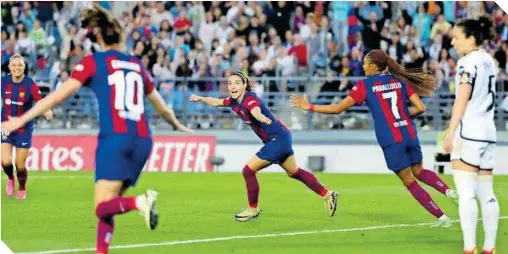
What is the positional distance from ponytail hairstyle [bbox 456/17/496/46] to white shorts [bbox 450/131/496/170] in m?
0.80

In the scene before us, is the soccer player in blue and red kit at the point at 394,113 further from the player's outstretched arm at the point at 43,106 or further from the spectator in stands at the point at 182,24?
the spectator in stands at the point at 182,24

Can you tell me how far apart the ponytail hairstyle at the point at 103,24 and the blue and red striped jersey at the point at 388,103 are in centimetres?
429

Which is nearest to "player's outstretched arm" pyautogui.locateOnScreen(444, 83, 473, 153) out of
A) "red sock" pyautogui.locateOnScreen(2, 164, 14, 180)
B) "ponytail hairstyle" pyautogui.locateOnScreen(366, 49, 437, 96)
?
"ponytail hairstyle" pyautogui.locateOnScreen(366, 49, 437, 96)

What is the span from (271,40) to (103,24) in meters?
17.2

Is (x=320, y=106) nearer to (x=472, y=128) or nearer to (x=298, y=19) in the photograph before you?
(x=472, y=128)

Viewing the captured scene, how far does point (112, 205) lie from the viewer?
8953 mm

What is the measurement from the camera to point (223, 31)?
26859 mm

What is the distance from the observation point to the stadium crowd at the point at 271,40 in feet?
83.7

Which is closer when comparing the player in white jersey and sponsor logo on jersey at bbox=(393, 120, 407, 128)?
the player in white jersey

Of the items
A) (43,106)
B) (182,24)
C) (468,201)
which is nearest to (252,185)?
(468,201)

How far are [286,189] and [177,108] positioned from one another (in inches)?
256

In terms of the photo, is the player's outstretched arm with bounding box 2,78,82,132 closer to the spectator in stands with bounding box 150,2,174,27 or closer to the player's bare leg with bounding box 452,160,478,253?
the player's bare leg with bounding box 452,160,478,253

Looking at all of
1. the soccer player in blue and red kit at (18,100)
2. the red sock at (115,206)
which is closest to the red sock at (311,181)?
the soccer player in blue and red kit at (18,100)

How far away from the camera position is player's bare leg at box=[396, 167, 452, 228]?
41.7 ft
